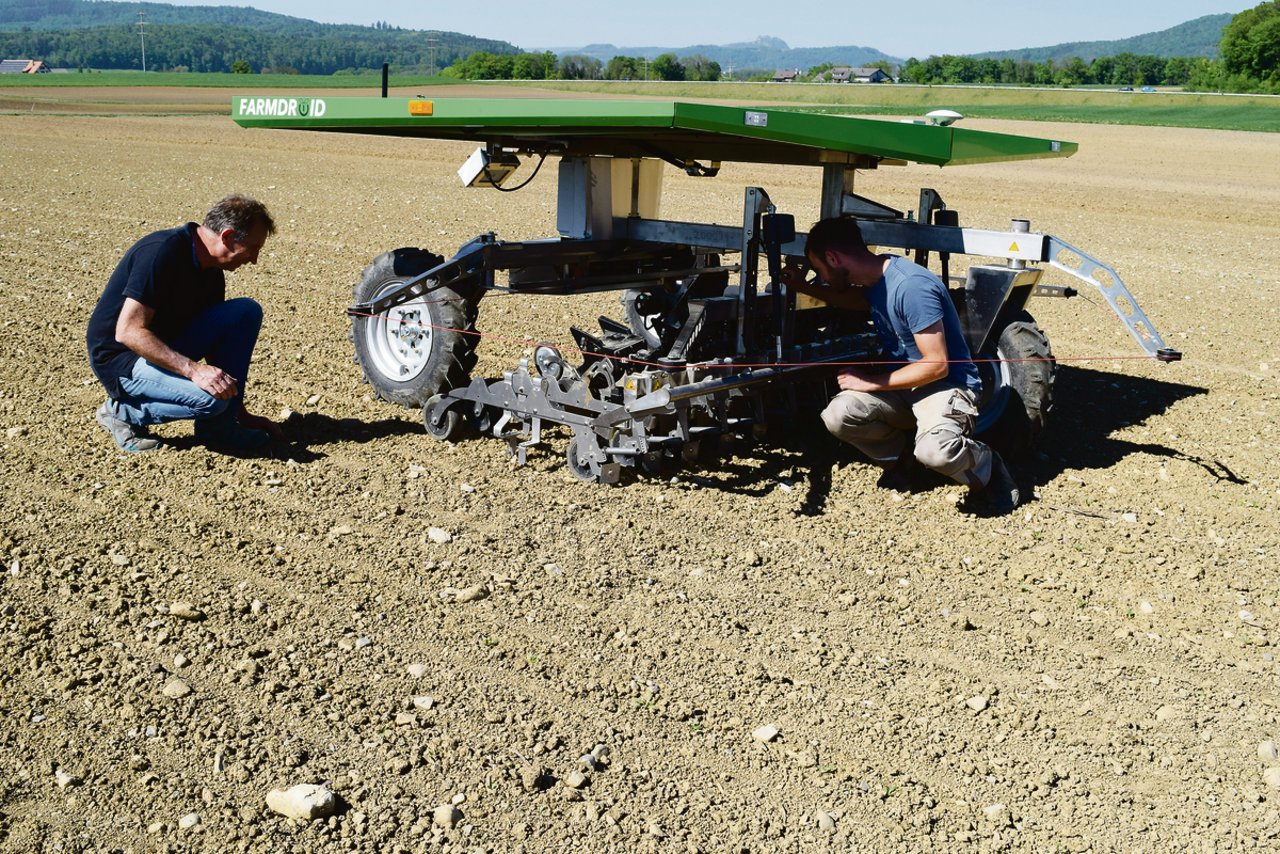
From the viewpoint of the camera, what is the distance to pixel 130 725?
359 centimetres

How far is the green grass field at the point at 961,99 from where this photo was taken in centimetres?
3762

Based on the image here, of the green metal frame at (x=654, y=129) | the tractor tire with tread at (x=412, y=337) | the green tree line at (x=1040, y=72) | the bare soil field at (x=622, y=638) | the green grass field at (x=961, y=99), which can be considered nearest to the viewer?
the bare soil field at (x=622, y=638)

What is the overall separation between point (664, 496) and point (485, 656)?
165 centimetres

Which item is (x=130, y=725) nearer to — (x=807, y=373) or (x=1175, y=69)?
(x=807, y=373)

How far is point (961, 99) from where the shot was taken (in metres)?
50.9

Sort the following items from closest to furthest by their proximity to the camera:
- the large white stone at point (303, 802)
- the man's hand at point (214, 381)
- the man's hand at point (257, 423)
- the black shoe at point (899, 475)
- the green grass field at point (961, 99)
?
the large white stone at point (303, 802) < the man's hand at point (214, 381) < the black shoe at point (899, 475) < the man's hand at point (257, 423) < the green grass field at point (961, 99)

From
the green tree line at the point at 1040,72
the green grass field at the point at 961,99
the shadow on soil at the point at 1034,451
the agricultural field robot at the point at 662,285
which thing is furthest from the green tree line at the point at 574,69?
the agricultural field robot at the point at 662,285

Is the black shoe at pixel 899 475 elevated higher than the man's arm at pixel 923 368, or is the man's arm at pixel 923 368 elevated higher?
the man's arm at pixel 923 368

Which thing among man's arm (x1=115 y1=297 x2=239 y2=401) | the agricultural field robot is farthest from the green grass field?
man's arm (x1=115 y1=297 x2=239 y2=401)

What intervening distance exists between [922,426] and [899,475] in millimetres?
505

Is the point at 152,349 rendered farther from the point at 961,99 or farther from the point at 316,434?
the point at 961,99

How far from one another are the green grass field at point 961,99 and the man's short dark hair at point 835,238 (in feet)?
98.6

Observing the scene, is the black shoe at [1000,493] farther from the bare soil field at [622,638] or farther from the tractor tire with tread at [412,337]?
the tractor tire with tread at [412,337]

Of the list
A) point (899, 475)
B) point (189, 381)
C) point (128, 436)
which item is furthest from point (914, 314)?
point (128, 436)
